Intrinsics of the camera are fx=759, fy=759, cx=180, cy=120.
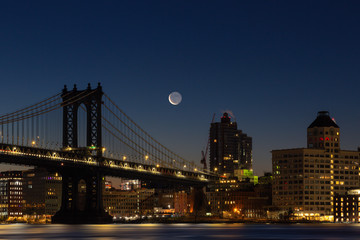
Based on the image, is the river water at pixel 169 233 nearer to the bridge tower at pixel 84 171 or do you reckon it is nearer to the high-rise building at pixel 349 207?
the bridge tower at pixel 84 171

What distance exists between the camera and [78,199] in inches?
5925

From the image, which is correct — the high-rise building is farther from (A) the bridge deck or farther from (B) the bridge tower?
(B) the bridge tower

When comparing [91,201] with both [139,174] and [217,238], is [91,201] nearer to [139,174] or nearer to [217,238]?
[139,174]

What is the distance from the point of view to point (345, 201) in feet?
647

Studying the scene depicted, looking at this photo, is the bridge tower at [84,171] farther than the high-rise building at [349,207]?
No

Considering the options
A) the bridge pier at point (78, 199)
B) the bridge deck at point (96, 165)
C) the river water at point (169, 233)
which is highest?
the bridge deck at point (96, 165)

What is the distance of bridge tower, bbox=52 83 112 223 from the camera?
147 m

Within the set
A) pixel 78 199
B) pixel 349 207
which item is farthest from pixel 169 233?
pixel 349 207

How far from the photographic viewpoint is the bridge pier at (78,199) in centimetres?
14725

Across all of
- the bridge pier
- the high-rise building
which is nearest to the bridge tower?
the bridge pier

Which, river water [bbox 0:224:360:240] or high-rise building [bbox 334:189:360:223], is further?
high-rise building [bbox 334:189:360:223]

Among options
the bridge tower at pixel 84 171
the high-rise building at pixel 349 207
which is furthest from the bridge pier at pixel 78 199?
the high-rise building at pixel 349 207

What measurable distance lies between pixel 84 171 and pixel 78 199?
642 centimetres

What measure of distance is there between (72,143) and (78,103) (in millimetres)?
8660
